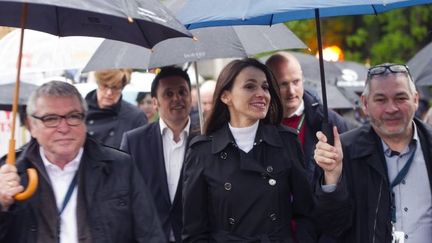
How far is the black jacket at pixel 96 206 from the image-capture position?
5297mm

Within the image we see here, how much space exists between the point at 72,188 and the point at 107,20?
1.17 m

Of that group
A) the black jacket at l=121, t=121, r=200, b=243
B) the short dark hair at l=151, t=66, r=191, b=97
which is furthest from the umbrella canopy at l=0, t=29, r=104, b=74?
the black jacket at l=121, t=121, r=200, b=243

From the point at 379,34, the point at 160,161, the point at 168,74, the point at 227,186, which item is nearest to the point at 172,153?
the point at 160,161

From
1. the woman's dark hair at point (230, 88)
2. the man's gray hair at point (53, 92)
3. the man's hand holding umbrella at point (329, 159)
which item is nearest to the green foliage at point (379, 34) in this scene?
the woman's dark hair at point (230, 88)

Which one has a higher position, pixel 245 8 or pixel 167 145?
pixel 245 8

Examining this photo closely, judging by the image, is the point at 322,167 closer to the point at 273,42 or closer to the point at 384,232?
the point at 384,232

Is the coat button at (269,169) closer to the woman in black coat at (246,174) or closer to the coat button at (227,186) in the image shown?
the woman in black coat at (246,174)

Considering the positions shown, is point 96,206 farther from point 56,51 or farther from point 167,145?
point 56,51

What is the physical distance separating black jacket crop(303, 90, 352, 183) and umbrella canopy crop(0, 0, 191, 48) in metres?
1.59

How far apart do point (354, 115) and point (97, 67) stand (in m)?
6.02

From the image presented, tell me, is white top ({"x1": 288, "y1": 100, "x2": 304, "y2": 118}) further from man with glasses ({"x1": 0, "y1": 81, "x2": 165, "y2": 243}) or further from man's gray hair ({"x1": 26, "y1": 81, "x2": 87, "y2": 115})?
man's gray hair ({"x1": 26, "y1": 81, "x2": 87, "y2": 115})

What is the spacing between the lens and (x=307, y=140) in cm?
701

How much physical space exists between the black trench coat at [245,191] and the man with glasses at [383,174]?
0.23m

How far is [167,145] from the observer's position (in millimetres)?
7336
